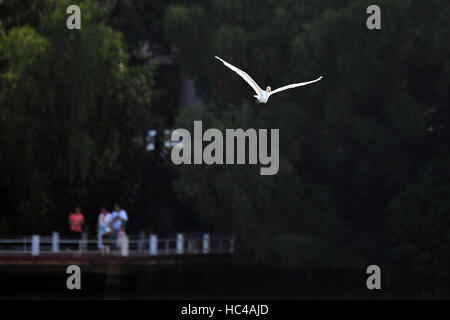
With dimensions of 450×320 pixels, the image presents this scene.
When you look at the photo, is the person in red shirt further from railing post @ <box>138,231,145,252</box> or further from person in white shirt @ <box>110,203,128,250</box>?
railing post @ <box>138,231,145,252</box>

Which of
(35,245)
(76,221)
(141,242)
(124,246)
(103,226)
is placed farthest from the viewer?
(141,242)

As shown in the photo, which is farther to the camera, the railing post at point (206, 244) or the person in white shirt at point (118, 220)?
the railing post at point (206, 244)

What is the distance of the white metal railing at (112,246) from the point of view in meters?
35.4

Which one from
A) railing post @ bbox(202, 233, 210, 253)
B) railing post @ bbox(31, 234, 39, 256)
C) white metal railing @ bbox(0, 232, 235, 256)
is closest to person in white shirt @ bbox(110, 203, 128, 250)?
white metal railing @ bbox(0, 232, 235, 256)

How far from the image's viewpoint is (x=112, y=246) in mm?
37406

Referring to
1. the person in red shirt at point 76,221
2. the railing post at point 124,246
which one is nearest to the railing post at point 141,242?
the railing post at point 124,246

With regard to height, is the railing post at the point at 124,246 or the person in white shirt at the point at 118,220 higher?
the person in white shirt at the point at 118,220

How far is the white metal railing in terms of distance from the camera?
35.4 metres

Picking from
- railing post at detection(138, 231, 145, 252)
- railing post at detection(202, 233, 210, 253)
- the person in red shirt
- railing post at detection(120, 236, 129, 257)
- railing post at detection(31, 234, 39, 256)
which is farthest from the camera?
railing post at detection(202, 233, 210, 253)

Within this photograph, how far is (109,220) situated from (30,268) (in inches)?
102

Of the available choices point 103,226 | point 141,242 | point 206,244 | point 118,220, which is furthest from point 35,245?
point 206,244

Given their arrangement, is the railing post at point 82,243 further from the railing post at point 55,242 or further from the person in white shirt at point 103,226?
the railing post at point 55,242

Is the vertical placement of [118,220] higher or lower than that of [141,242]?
higher

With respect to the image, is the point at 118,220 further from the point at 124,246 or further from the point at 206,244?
the point at 206,244
